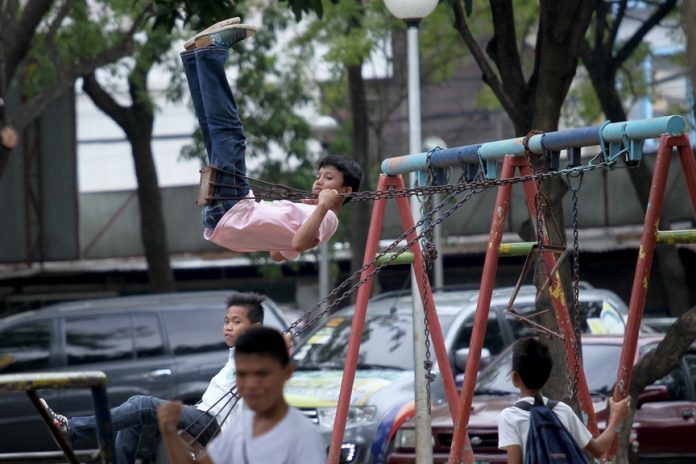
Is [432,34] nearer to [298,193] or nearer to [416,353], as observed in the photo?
[416,353]

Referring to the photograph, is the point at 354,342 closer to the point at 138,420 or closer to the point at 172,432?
the point at 138,420

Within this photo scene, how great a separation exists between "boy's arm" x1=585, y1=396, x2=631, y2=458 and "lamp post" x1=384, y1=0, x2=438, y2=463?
271 cm

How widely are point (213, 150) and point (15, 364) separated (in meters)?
7.43

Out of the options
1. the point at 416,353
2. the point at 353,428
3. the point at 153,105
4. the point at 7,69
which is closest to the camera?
the point at 416,353

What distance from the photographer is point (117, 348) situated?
43.1 ft

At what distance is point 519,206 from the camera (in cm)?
2394

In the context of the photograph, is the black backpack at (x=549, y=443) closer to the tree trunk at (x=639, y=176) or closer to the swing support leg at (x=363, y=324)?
the swing support leg at (x=363, y=324)

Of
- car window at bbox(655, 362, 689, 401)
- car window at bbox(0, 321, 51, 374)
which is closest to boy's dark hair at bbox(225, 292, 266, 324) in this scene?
car window at bbox(655, 362, 689, 401)

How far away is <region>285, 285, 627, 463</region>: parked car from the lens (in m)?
10.0

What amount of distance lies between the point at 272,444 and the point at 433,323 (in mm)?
3714

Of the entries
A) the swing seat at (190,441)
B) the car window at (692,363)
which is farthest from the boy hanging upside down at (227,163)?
the car window at (692,363)

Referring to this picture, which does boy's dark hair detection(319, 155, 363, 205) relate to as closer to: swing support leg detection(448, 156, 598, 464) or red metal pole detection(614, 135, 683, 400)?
swing support leg detection(448, 156, 598, 464)

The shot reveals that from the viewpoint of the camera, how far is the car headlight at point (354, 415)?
1009 centimetres

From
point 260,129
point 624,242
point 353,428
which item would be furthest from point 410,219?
point 624,242
